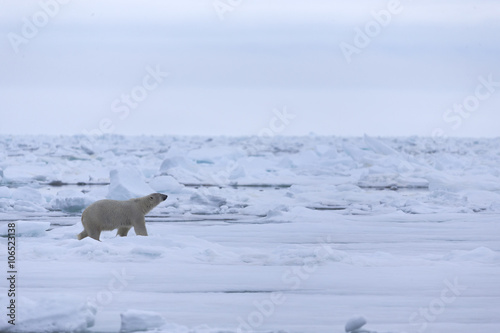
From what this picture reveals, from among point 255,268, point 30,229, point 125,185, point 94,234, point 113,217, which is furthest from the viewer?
point 125,185

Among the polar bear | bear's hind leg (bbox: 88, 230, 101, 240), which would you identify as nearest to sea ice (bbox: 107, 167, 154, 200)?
the polar bear

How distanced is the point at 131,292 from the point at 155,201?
305 centimetres

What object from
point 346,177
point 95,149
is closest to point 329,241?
point 346,177

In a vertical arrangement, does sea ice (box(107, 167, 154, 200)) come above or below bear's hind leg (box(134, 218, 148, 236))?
above

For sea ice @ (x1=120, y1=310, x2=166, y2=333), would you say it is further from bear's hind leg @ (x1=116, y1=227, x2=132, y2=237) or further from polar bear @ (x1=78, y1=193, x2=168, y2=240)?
bear's hind leg @ (x1=116, y1=227, x2=132, y2=237)

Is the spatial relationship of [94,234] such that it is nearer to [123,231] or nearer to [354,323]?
[123,231]

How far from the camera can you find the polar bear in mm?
7328

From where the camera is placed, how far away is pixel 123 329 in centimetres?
412

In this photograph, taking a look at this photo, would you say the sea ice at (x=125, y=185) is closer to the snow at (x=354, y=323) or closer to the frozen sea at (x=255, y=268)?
the frozen sea at (x=255, y=268)

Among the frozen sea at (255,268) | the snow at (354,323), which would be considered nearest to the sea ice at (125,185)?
the frozen sea at (255,268)

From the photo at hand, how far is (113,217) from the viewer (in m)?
7.50

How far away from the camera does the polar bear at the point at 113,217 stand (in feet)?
24.0

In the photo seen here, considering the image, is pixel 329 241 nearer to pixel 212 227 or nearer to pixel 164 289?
pixel 212 227

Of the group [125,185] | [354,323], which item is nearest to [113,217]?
[354,323]
